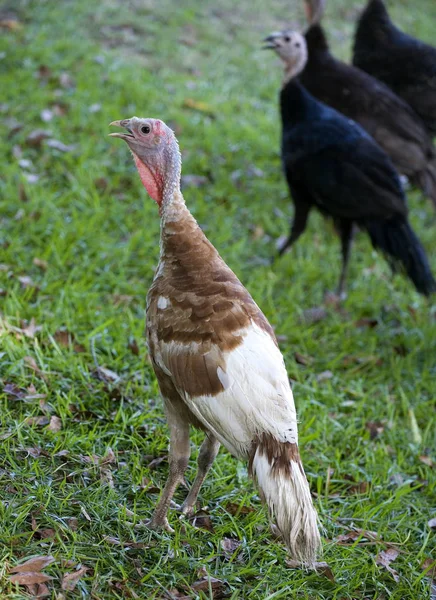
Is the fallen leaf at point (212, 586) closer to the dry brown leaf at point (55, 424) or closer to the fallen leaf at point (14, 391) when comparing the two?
the dry brown leaf at point (55, 424)

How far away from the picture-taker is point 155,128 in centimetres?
330

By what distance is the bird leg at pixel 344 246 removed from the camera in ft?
19.1

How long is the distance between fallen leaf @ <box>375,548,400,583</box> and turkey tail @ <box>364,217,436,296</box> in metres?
2.62

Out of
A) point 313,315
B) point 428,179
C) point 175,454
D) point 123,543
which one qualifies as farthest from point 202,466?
point 428,179

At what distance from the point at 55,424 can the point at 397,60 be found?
17.9 feet

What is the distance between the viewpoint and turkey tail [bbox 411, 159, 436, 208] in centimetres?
682

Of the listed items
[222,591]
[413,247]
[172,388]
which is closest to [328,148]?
[413,247]

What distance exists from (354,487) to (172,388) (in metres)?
1.36

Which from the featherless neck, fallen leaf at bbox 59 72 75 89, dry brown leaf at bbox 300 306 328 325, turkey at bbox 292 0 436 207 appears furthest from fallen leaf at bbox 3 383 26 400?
fallen leaf at bbox 59 72 75 89

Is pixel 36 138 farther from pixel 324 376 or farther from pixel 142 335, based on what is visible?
pixel 324 376

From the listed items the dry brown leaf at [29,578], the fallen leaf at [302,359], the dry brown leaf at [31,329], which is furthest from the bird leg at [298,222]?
the dry brown leaf at [29,578]

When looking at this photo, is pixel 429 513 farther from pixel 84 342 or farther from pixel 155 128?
pixel 155 128

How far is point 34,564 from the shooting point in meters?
2.77

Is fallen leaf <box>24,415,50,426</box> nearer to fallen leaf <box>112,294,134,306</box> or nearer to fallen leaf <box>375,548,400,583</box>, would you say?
fallen leaf <box>112,294,134,306</box>
